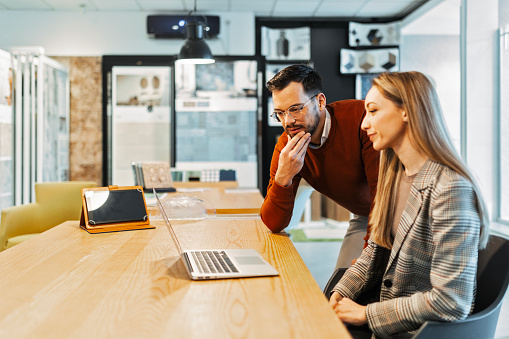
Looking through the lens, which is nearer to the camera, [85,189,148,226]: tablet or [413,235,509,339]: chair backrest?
[413,235,509,339]: chair backrest

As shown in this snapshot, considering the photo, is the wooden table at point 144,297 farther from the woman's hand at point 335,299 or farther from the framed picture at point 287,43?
the framed picture at point 287,43

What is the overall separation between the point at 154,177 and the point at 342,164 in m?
1.97

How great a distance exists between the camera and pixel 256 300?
1.06 meters

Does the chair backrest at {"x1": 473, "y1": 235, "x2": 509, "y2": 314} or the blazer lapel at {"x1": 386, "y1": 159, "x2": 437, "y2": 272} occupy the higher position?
the blazer lapel at {"x1": 386, "y1": 159, "x2": 437, "y2": 272}

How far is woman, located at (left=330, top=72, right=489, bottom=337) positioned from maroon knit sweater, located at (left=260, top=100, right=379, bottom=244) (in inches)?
21.1

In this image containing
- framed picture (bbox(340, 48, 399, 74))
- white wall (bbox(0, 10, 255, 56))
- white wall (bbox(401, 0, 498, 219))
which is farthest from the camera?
framed picture (bbox(340, 48, 399, 74))

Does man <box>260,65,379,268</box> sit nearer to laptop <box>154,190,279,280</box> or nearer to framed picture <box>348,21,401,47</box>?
laptop <box>154,190,279,280</box>

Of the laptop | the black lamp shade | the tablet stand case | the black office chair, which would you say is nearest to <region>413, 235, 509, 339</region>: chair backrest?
the black office chair

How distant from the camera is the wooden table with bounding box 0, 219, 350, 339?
2.91 ft

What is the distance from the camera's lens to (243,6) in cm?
607

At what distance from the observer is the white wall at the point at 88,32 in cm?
616

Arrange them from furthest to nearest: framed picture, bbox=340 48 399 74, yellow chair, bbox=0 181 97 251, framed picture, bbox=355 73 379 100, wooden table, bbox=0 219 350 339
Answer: framed picture, bbox=355 73 379 100 → framed picture, bbox=340 48 399 74 → yellow chair, bbox=0 181 97 251 → wooden table, bbox=0 219 350 339

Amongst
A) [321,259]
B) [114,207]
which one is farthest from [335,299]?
[321,259]

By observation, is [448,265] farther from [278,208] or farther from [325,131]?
[325,131]
